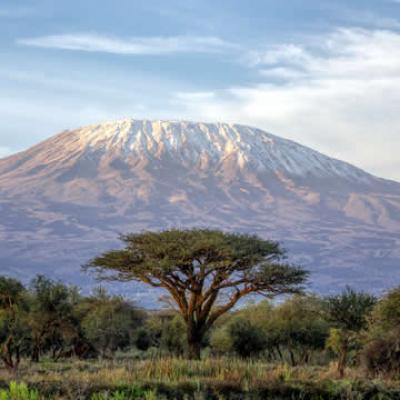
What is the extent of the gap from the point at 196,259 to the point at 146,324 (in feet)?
63.2

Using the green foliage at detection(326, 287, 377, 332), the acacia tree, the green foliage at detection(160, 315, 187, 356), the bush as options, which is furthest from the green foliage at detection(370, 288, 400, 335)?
the green foliage at detection(160, 315, 187, 356)

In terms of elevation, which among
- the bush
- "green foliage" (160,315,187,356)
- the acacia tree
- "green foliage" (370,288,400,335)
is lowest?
"green foliage" (160,315,187,356)

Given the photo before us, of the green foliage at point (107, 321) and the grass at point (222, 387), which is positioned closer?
the grass at point (222, 387)

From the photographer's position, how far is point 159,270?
43250 millimetres

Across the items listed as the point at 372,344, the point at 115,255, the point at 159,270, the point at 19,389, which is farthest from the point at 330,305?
the point at 19,389

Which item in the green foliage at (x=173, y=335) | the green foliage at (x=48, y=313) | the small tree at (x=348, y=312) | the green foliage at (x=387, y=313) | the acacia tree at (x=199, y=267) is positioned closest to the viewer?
the green foliage at (x=387, y=313)

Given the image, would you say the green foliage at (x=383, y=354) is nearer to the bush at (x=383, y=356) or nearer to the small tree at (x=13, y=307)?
the bush at (x=383, y=356)

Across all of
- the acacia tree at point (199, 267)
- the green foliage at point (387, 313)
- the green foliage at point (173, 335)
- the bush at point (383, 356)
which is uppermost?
the acacia tree at point (199, 267)

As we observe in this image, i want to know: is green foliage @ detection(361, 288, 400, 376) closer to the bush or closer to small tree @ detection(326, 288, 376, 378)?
the bush

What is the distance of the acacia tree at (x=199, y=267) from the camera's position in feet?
142

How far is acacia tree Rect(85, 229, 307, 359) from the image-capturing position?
4338 centimetres

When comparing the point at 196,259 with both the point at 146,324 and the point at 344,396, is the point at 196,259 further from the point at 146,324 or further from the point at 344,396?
the point at 344,396

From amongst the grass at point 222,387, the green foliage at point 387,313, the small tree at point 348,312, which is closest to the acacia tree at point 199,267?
the small tree at point 348,312

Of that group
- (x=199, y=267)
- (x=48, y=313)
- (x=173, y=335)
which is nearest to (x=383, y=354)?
(x=199, y=267)
